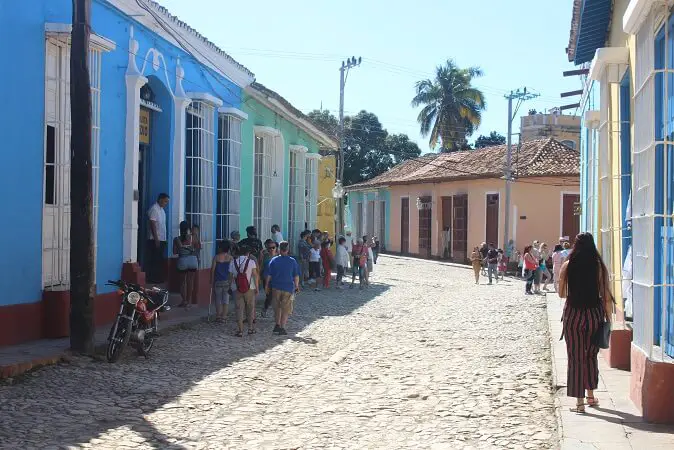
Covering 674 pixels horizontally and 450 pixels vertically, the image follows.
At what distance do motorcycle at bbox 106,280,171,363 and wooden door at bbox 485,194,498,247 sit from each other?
83.7 ft

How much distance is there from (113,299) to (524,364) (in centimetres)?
547

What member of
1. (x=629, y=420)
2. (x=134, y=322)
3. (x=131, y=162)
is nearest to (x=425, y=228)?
(x=131, y=162)

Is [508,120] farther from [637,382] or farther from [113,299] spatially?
[637,382]

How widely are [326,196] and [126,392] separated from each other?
20884mm

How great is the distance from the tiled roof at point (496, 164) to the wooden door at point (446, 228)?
1.26 meters

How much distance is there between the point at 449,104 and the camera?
47.5 metres

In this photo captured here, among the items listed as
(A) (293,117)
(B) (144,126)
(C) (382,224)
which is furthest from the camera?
(C) (382,224)

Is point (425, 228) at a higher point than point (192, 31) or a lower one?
lower

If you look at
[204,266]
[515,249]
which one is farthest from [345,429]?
[515,249]

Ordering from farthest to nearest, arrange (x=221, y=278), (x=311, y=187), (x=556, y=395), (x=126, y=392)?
(x=311, y=187) < (x=221, y=278) < (x=556, y=395) < (x=126, y=392)

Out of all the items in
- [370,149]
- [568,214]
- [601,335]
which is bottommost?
[601,335]

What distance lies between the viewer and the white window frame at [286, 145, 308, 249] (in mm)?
21812

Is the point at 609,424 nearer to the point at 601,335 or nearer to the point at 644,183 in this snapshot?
the point at 601,335

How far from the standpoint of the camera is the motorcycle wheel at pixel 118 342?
8633 mm
